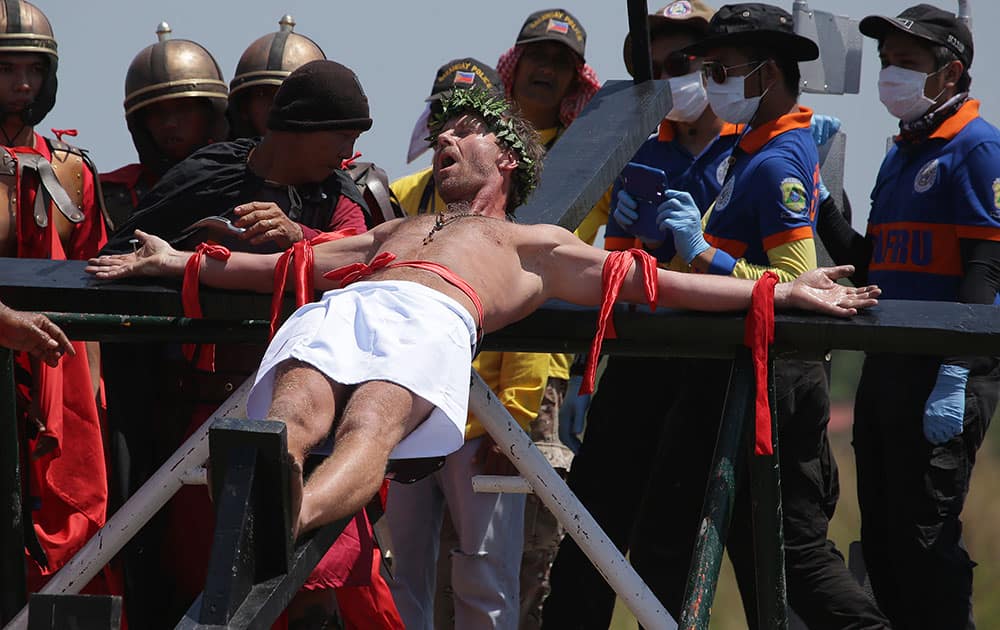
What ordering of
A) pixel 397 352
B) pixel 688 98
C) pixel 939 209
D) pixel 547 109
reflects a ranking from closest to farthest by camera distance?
pixel 397 352, pixel 939 209, pixel 688 98, pixel 547 109

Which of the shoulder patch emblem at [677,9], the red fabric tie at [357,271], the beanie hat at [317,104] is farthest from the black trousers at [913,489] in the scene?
the beanie hat at [317,104]

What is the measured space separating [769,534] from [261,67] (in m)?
2.96

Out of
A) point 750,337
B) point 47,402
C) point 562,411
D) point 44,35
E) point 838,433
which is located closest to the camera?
point 750,337

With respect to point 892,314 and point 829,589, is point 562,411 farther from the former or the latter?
point 892,314

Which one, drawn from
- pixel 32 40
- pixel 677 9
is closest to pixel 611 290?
pixel 677 9

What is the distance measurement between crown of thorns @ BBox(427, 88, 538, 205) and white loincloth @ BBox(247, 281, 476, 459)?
3.15 feet

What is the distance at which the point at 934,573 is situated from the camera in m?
4.43

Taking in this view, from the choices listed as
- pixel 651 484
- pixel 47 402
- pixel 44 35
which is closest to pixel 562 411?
pixel 651 484

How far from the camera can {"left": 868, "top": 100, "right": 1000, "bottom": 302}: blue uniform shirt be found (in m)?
4.61

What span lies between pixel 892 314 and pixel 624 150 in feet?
3.70

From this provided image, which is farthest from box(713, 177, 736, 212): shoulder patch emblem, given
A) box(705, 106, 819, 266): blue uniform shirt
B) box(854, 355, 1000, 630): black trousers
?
box(854, 355, 1000, 630): black trousers

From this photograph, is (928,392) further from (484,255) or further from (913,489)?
(484,255)

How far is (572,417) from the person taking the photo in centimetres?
578

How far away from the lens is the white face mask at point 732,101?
494cm
